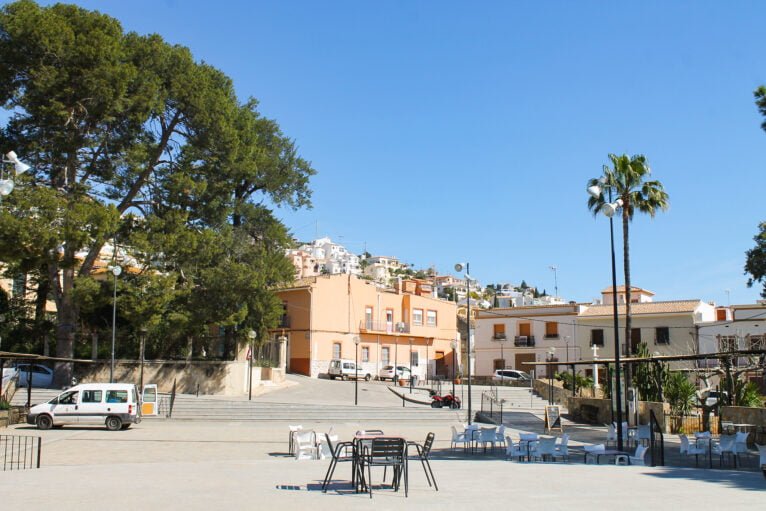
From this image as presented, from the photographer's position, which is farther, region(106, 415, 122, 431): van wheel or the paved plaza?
region(106, 415, 122, 431): van wheel

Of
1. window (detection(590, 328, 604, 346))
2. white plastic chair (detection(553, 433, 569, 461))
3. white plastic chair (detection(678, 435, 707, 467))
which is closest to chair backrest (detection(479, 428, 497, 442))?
white plastic chair (detection(553, 433, 569, 461))

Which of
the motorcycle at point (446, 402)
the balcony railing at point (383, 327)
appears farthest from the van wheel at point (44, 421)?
the balcony railing at point (383, 327)

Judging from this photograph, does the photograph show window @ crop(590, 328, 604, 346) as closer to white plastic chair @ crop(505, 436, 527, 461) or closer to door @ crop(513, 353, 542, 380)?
door @ crop(513, 353, 542, 380)

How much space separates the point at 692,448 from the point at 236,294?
80.7 feet

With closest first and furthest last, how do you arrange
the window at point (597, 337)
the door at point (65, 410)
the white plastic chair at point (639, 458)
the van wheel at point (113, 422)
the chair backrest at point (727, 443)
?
the white plastic chair at point (639, 458) < the chair backrest at point (727, 443) < the door at point (65, 410) < the van wheel at point (113, 422) < the window at point (597, 337)

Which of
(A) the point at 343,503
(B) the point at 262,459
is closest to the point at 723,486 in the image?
(A) the point at 343,503

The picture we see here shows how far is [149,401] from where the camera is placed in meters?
29.4

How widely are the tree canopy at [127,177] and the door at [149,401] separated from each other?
4999mm

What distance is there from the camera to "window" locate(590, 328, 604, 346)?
177 ft

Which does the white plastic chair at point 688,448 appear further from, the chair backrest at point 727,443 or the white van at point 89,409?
the white van at point 89,409

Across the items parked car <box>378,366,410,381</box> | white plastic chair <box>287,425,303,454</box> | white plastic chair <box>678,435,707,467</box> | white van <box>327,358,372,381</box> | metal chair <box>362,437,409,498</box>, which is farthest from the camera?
parked car <box>378,366,410,381</box>

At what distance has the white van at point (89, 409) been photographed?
2470 cm

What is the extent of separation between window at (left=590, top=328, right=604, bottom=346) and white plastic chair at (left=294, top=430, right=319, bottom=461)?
134ft

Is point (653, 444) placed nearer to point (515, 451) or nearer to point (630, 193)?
point (515, 451)
